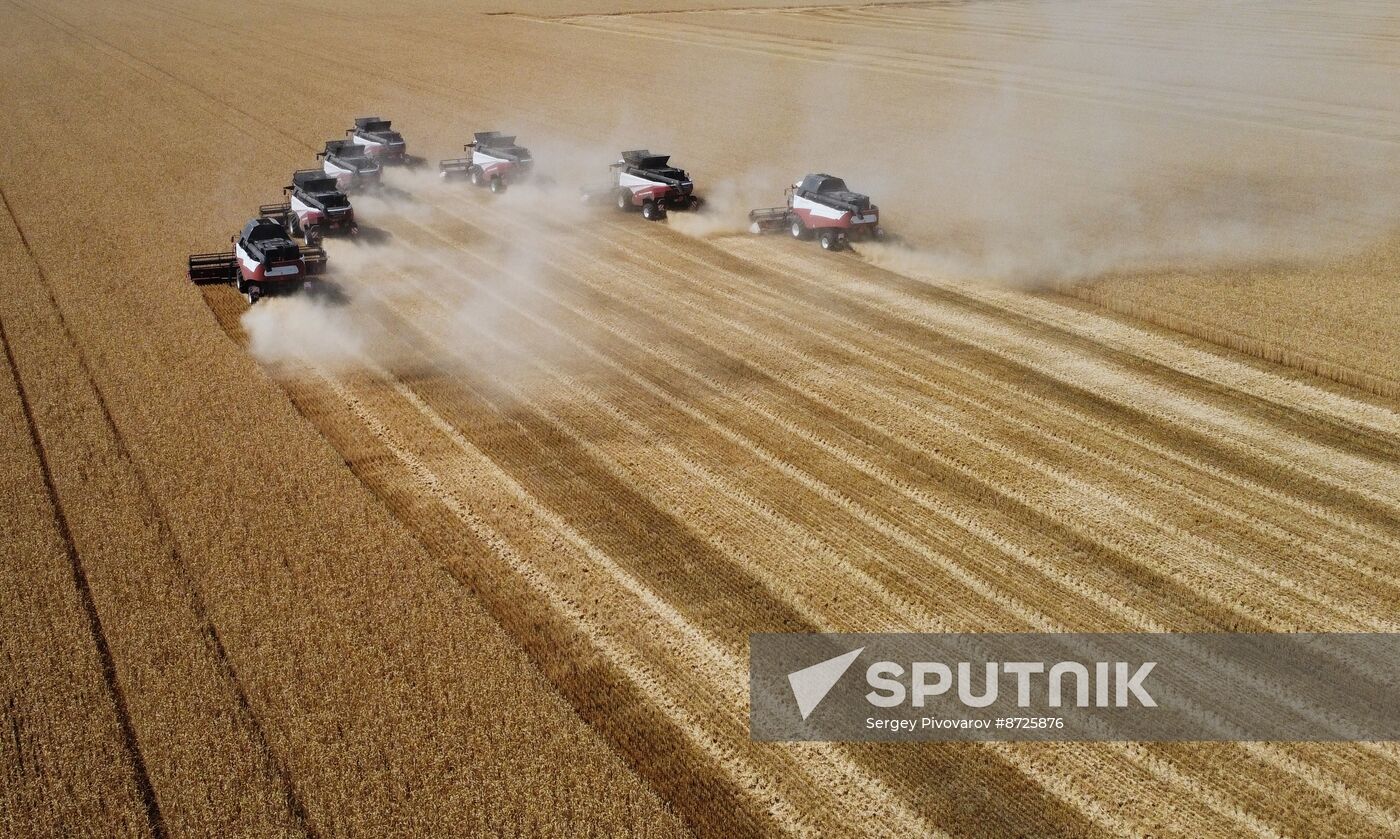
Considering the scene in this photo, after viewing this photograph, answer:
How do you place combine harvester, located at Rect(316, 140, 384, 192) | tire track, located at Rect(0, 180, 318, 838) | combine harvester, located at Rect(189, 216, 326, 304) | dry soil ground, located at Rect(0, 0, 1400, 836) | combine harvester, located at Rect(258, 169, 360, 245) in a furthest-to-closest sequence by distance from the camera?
combine harvester, located at Rect(316, 140, 384, 192) → combine harvester, located at Rect(258, 169, 360, 245) → combine harvester, located at Rect(189, 216, 326, 304) → dry soil ground, located at Rect(0, 0, 1400, 836) → tire track, located at Rect(0, 180, 318, 838)

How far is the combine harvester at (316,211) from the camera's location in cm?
3131

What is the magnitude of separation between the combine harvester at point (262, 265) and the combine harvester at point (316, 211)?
11.0ft

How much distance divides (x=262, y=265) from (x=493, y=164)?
15.5 metres

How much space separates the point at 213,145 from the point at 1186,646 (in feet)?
149

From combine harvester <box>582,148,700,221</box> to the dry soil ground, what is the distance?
0.97m

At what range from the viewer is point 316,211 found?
31.3 m

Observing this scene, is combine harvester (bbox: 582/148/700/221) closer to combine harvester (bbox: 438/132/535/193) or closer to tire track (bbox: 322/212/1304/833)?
combine harvester (bbox: 438/132/535/193)

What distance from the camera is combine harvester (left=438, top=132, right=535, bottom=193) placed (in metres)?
39.3

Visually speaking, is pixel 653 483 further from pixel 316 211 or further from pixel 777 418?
pixel 316 211

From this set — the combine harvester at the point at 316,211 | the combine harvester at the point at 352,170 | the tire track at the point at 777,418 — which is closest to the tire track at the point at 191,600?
the combine harvester at the point at 316,211

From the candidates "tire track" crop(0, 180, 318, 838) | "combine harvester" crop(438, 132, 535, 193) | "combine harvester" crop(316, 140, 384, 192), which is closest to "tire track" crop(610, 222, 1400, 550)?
"combine harvester" crop(438, 132, 535, 193)

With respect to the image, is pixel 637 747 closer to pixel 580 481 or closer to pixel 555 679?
pixel 555 679

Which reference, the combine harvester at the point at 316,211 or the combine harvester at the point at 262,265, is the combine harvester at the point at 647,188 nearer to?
the combine harvester at the point at 316,211

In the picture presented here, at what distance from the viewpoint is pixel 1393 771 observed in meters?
11.5
